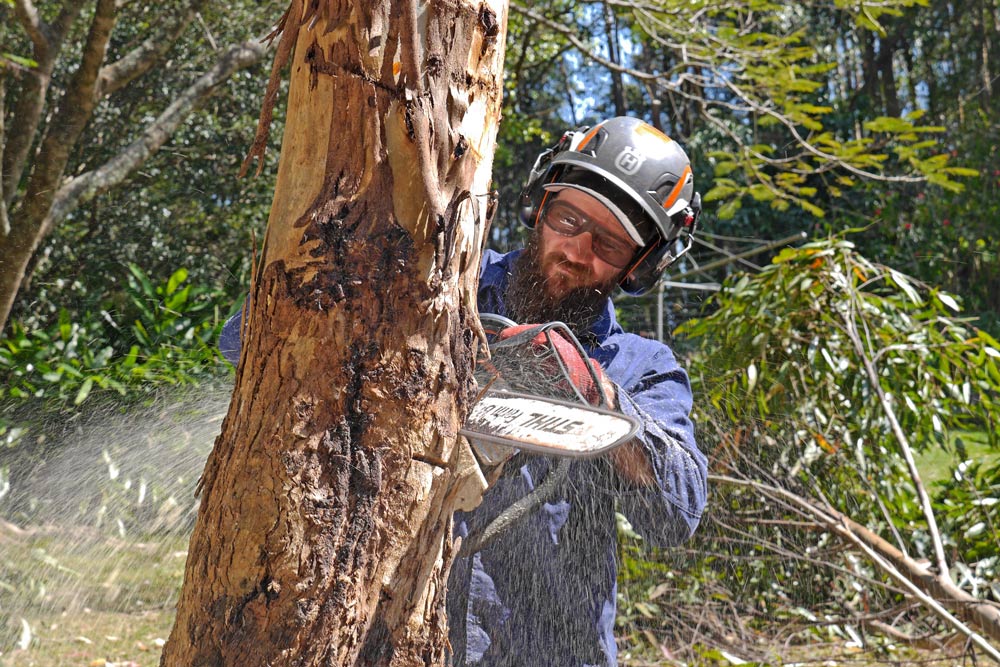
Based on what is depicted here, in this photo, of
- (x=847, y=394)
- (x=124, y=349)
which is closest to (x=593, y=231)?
(x=847, y=394)

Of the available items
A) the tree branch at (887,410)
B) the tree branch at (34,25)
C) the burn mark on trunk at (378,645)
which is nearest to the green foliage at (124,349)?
the tree branch at (34,25)

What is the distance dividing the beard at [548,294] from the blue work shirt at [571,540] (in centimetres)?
7

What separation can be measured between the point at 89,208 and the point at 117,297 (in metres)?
1.27

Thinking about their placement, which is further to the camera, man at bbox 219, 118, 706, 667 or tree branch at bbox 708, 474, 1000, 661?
tree branch at bbox 708, 474, 1000, 661

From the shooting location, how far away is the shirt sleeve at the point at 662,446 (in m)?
1.83

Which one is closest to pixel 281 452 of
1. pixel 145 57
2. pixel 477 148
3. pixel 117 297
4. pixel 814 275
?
pixel 477 148

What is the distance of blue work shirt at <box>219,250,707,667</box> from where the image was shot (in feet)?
6.32

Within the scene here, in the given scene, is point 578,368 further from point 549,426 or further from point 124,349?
point 124,349

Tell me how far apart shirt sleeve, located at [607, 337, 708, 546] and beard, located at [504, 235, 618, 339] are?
163 mm

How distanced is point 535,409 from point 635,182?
1.09 metres

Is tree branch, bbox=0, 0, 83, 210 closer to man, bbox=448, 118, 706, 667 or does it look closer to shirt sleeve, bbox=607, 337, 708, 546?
man, bbox=448, 118, 706, 667

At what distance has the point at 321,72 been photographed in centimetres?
129

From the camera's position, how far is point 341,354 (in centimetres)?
125

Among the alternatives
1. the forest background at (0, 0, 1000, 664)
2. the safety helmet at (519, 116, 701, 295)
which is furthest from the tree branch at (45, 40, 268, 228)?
the safety helmet at (519, 116, 701, 295)
